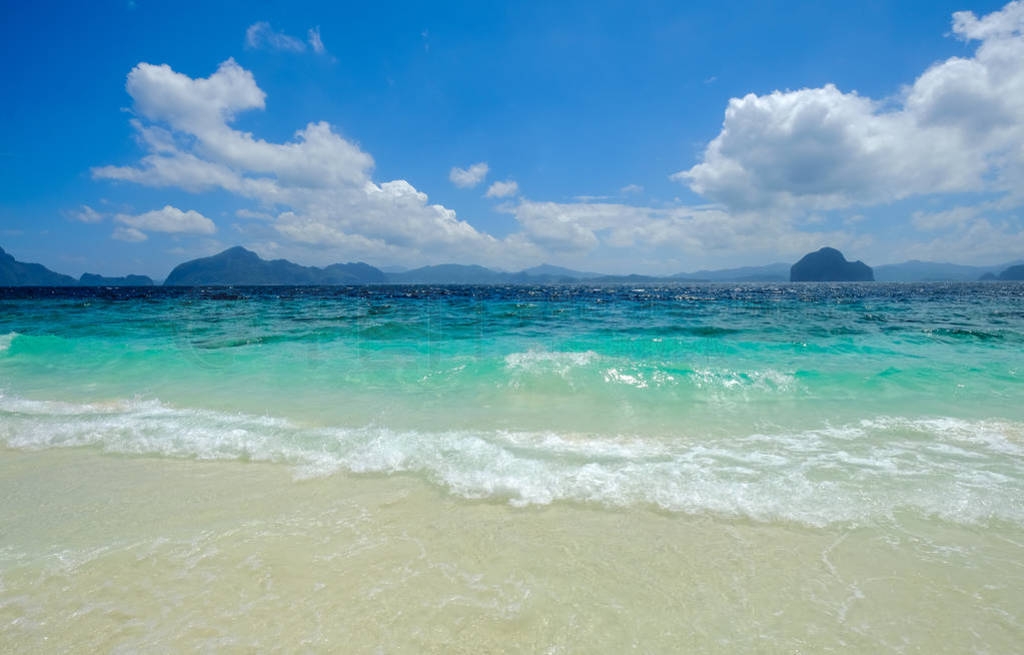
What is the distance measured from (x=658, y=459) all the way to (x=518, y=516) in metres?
2.37

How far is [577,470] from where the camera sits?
538 centimetres

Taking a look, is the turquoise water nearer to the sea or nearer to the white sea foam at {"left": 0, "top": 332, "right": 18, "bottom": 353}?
the sea

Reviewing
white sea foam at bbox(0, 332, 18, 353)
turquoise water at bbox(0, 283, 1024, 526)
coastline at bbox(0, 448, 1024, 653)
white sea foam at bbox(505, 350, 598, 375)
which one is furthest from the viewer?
white sea foam at bbox(0, 332, 18, 353)

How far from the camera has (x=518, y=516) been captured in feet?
14.2

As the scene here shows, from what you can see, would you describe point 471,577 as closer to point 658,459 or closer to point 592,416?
point 658,459

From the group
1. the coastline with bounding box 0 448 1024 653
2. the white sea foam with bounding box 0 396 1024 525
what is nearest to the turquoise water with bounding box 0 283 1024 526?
the white sea foam with bounding box 0 396 1024 525

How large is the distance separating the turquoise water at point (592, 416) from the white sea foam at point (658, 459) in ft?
0.10

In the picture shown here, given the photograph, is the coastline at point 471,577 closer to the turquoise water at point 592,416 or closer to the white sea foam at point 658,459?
the white sea foam at point 658,459

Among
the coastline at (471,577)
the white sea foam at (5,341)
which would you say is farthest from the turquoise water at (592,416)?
the white sea foam at (5,341)

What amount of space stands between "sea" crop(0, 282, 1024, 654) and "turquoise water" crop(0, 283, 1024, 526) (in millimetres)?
61

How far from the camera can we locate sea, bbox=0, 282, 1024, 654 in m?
2.90

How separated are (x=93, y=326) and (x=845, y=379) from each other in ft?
103

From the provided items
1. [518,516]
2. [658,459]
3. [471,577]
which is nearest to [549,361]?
[658,459]

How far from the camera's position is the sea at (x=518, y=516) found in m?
2.90
